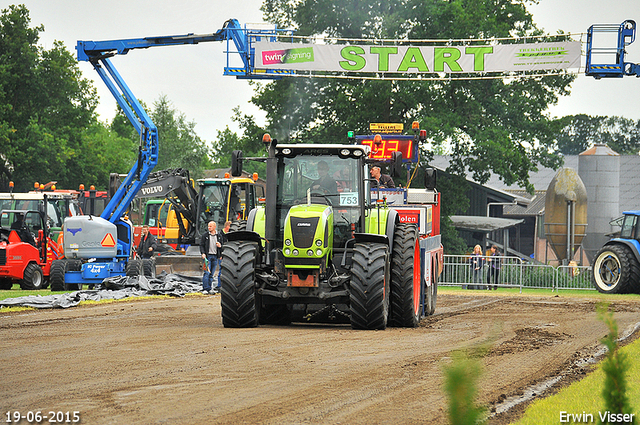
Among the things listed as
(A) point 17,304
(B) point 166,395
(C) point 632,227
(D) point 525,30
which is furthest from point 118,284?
(D) point 525,30

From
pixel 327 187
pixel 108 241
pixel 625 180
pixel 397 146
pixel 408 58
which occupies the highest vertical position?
pixel 408 58

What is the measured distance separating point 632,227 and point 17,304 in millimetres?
17445

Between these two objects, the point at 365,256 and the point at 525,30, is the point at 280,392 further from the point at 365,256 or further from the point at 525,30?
Result: the point at 525,30

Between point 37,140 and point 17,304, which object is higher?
point 37,140

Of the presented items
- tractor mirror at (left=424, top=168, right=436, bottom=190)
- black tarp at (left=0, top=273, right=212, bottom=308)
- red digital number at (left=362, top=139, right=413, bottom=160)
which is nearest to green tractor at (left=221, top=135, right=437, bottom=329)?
tractor mirror at (left=424, top=168, right=436, bottom=190)

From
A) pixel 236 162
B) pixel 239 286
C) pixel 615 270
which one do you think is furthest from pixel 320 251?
pixel 615 270

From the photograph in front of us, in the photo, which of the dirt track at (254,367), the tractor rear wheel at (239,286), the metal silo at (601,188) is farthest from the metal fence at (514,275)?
the tractor rear wheel at (239,286)

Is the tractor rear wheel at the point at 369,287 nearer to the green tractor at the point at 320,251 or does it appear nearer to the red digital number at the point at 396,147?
the green tractor at the point at 320,251

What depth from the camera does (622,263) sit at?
2283 centimetres

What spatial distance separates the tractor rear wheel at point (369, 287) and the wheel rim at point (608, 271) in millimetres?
14381

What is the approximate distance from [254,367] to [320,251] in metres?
3.48

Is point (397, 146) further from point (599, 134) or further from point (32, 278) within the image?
point (599, 134)

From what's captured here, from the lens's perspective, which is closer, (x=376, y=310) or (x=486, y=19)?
(x=376, y=310)

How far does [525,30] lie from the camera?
3856cm
